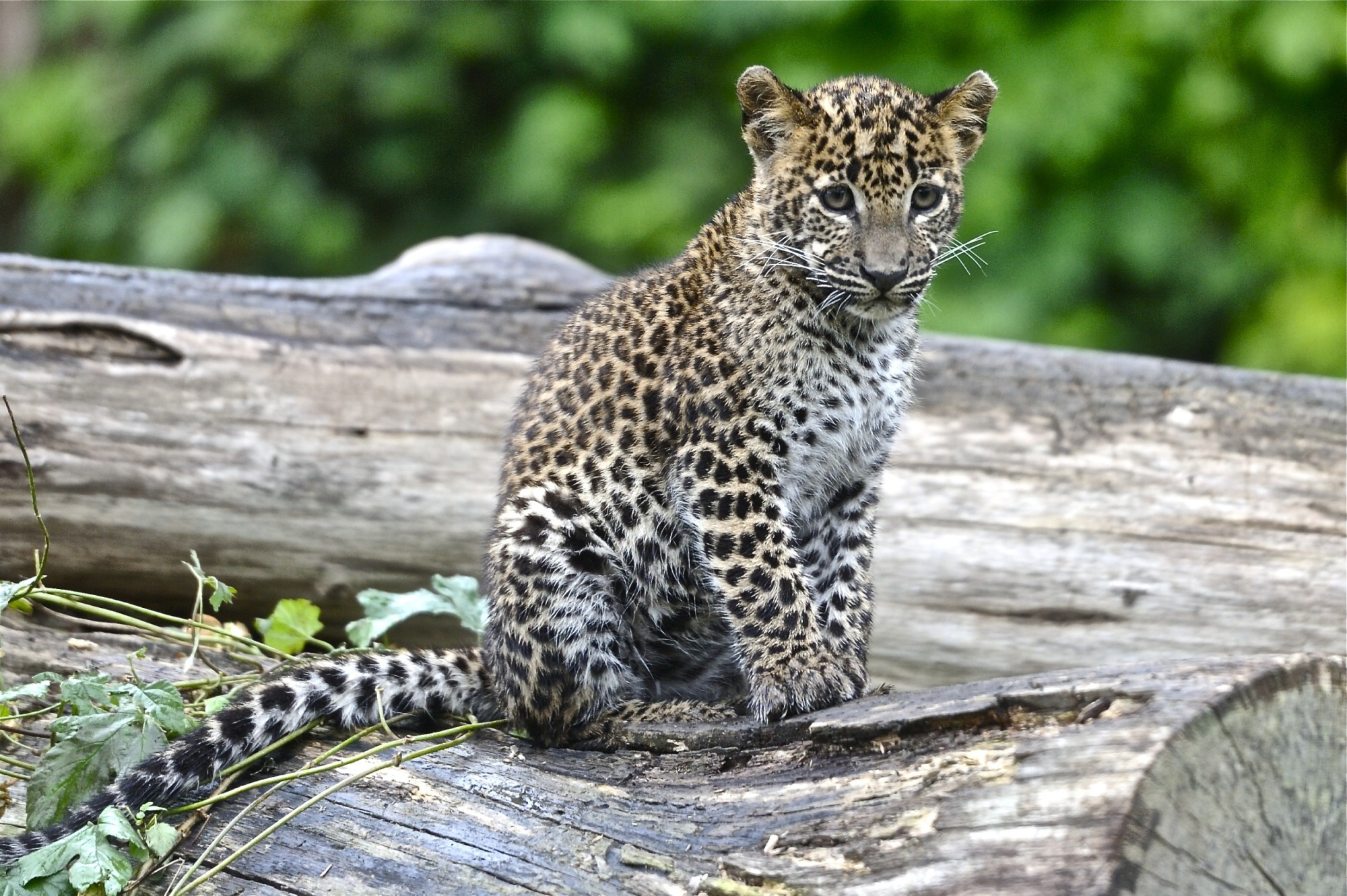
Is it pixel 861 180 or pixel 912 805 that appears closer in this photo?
Answer: pixel 912 805

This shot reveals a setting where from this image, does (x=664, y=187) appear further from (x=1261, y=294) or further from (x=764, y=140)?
(x=764, y=140)

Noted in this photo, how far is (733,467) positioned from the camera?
473 centimetres

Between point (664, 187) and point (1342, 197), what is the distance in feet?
18.6

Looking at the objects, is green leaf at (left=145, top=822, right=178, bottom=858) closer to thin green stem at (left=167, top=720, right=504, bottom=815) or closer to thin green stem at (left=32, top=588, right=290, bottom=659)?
thin green stem at (left=167, top=720, right=504, bottom=815)

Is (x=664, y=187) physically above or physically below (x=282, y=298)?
above

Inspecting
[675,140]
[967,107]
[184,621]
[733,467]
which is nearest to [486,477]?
[184,621]

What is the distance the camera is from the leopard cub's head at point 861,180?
179 inches

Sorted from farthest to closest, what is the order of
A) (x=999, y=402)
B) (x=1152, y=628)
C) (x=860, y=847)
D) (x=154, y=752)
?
(x=999, y=402), (x=1152, y=628), (x=154, y=752), (x=860, y=847)

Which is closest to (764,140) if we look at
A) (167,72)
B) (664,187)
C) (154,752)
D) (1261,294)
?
(154,752)

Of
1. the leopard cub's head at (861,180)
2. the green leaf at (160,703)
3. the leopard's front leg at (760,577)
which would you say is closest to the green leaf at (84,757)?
the green leaf at (160,703)

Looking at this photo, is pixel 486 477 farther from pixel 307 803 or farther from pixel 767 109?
pixel 307 803

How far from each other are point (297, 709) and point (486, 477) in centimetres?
223

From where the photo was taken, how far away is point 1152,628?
6.23 metres

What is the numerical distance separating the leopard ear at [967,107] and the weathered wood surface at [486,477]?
200cm
